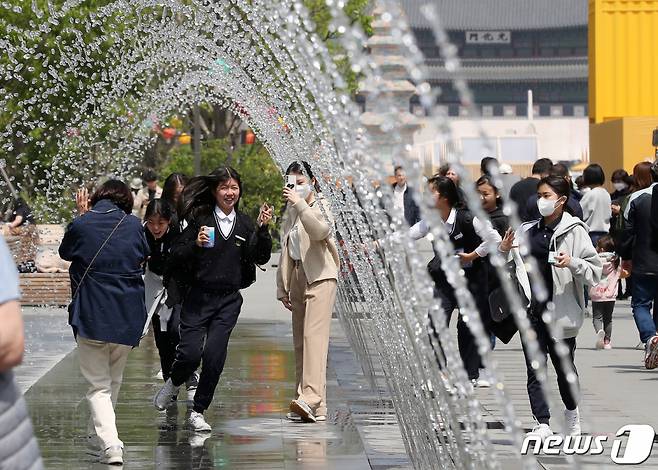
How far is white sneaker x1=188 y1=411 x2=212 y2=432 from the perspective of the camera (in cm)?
920

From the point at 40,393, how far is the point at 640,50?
71.8ft

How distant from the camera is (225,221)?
31.1 feet

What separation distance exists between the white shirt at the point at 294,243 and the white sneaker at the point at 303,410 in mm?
881

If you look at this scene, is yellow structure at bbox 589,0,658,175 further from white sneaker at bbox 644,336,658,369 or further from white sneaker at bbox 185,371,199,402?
white sneaker at bbox 185,371,199,402

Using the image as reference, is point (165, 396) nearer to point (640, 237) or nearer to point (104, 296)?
point (104, 296)

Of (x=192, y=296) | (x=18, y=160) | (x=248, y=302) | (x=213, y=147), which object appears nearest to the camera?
(x=192, y=296)

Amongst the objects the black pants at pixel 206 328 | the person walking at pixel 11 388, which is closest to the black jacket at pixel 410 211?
the black pants at pixel 206 328

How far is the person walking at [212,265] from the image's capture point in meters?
9.33

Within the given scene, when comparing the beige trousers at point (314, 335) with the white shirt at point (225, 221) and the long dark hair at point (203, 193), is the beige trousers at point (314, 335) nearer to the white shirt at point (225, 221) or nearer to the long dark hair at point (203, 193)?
the white shirt at point (225, 221)

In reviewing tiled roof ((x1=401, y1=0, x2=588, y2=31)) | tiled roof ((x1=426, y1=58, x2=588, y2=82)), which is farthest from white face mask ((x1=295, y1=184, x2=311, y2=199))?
tiled roof ((x1=426, y1=58, x2=588, y2=82))

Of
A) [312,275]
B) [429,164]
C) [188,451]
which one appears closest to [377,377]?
[312,275]

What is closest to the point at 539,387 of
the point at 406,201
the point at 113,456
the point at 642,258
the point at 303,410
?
the point at 303,410

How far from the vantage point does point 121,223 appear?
853 cm

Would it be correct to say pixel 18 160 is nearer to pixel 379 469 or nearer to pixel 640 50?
pixel 640 50
